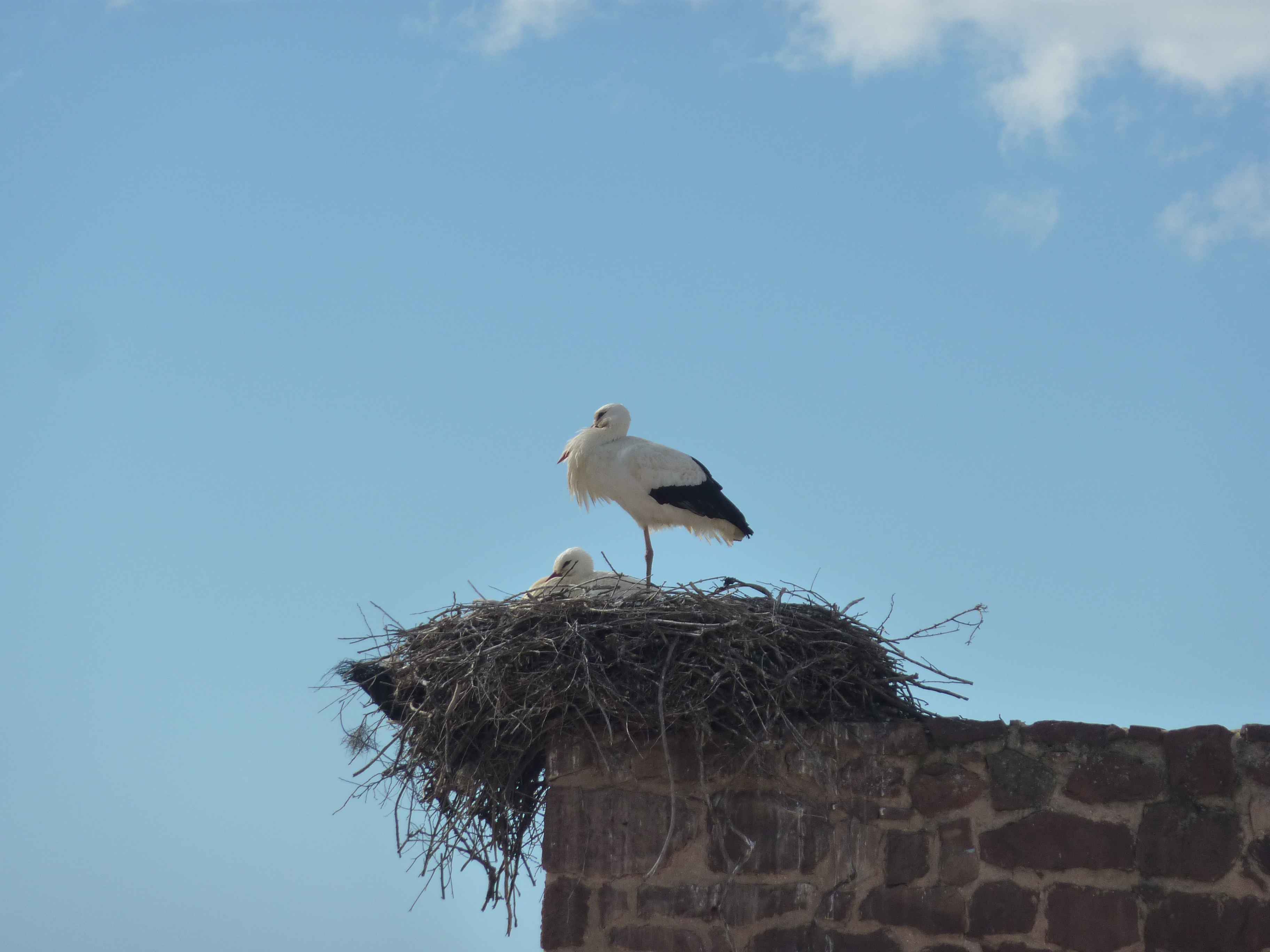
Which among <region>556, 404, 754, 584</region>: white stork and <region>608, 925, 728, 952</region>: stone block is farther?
<region>556, 404, 754, 584</region>: white stork

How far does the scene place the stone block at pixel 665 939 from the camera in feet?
15.3

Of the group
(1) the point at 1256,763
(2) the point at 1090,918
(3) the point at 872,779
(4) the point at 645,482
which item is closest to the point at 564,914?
(3) the point at 872,779

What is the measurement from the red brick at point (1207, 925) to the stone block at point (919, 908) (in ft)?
1.89

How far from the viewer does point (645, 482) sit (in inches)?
313

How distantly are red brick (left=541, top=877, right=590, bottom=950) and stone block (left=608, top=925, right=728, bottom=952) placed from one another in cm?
11

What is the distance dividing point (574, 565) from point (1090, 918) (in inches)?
141

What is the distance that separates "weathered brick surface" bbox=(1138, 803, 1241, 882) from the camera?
4.34m

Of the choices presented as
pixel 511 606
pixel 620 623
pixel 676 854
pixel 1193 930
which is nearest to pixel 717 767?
pixel 676 854

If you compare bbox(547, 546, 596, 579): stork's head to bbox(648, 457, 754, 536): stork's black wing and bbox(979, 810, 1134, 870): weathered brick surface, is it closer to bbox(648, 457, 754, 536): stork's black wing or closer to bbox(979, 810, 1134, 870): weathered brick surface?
bbox(648, 457, 754, 536): stork's black wing

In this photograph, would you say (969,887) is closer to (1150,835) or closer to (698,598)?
(1150,835)

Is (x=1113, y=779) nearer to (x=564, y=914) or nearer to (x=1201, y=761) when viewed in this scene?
(x=1201, y=761)

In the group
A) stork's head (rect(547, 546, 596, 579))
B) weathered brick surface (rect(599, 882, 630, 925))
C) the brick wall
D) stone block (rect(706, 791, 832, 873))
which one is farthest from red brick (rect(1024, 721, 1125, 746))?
stork's head (rect(547, 546, 596, 579))

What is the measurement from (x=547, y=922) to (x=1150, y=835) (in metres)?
1.97

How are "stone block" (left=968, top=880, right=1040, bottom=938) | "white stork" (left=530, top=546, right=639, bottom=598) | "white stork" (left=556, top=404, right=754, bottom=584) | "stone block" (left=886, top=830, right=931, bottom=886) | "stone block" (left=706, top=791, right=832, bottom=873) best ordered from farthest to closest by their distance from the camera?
1. "white stork" (left=556, top=404, right=754, bottom=584)
2. "white stork" (left=530, top=546, right=639, bottom=598)
3. "stone block" (left=706, top=791, right=832, bottom=873)
4. "stone block" (left=886, top=830, right=931, bottom=886)
5. "stone block" (left=968, top=880, right=1040, bottom=938)
